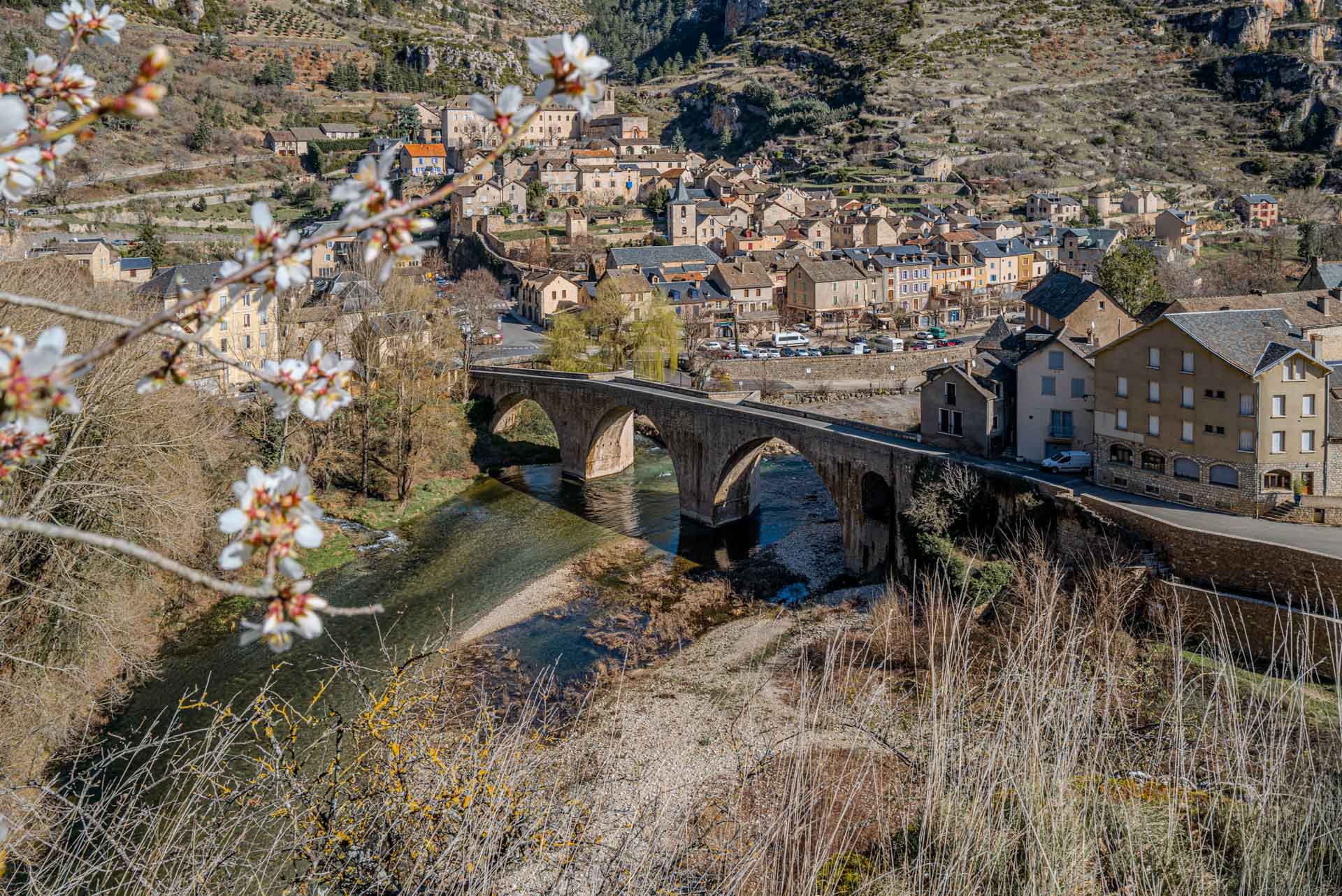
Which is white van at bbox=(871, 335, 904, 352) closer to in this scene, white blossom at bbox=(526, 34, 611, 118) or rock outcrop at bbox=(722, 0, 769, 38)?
white blossom at bbox=(526, 34, 611, 118)

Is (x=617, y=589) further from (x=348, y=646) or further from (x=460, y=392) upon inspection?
(x=460, y=392)

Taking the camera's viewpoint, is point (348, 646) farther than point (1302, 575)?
Yes

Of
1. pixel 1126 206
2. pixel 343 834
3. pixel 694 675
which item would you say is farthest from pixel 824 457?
pixel 1126 206

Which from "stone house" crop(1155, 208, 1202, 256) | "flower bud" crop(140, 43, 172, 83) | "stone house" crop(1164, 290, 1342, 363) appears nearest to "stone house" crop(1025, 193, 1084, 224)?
"stone house" crop(1155, 208, 1202, 256)

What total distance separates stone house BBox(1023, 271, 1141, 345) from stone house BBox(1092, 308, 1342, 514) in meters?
7.91

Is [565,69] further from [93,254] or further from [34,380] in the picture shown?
[93,254]

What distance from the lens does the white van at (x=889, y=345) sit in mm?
51594

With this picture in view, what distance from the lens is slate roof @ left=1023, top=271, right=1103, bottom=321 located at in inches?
1266

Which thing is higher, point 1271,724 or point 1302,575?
point 1271,724

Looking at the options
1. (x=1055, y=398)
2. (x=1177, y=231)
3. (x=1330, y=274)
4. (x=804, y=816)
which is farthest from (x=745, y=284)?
(x=804, y=816)

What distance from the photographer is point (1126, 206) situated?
82.4 metres

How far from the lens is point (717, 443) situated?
99.9 feet

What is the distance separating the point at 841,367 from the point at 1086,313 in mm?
16968

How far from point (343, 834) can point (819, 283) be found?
53016 millimetres
